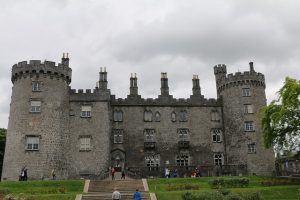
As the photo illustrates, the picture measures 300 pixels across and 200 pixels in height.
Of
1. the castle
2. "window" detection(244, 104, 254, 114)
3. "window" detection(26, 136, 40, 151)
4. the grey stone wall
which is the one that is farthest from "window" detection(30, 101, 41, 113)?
"window" detection(244, 104, 254, 114)

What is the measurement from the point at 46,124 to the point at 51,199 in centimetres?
1688

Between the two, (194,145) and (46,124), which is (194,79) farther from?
(46,124)

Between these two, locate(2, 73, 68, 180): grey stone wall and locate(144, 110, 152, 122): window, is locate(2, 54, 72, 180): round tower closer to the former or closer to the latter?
Answer: locate(2, 73, 68, 180): grey stone wall

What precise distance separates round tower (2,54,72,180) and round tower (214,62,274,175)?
22.3 m

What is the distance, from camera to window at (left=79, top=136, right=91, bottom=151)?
4653cm

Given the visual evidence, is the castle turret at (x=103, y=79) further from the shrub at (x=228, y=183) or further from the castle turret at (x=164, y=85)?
the shrub at (x=228, y=183)

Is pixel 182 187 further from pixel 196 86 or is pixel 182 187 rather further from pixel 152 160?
pixel 196 86

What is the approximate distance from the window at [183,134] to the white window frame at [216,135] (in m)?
3.59

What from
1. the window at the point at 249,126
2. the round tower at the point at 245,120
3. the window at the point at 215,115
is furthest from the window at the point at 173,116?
the window at the point at 249,126

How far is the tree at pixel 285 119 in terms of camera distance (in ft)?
124

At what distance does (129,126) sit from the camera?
50906 mm

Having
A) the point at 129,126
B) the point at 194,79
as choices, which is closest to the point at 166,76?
the point at 194,79

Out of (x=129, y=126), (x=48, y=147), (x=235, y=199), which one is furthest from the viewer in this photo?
(x=129, y=126)

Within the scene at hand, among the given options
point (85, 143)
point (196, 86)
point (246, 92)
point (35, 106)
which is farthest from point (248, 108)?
point (35, 106)
